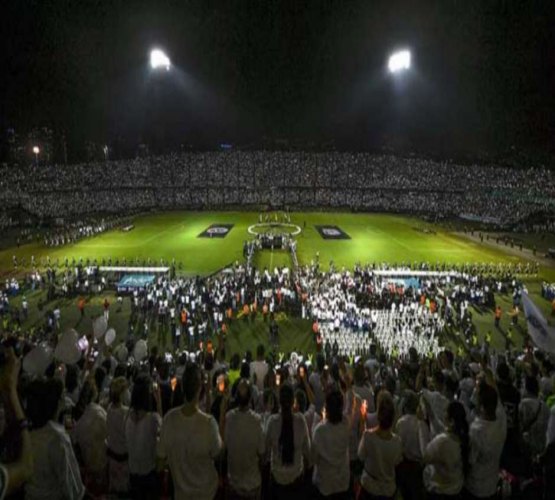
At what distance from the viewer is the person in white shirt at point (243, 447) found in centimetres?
464

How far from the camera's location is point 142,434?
190 inches

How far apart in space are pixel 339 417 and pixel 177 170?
323ft

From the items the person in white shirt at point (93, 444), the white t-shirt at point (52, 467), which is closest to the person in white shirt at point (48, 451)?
the white t-shirt at point (52, 467)

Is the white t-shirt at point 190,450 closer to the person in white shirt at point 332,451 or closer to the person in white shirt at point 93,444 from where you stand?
the person in white shirt at point 332,451

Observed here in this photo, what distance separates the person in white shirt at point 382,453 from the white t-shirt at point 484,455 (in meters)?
0.82

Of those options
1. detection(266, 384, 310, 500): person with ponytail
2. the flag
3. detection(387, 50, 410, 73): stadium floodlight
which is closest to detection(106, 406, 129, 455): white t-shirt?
detection(266, 384, 310, 500): person with ponytail

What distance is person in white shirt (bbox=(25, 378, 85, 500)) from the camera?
375cm

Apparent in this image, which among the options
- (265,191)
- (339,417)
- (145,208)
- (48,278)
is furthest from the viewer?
(265,191)

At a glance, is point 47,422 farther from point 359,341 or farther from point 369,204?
point 369,204

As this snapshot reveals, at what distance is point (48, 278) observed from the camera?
29.8 meters

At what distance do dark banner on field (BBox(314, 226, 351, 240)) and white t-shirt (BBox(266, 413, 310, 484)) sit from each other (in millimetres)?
44598

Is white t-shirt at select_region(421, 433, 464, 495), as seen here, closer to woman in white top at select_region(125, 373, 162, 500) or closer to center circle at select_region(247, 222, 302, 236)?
woman in white top at select_region(125, 373, 162, 500)

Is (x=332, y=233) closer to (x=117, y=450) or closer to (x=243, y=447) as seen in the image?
(x=117, y=450)

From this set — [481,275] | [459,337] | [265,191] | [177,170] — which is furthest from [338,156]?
[459,337]
